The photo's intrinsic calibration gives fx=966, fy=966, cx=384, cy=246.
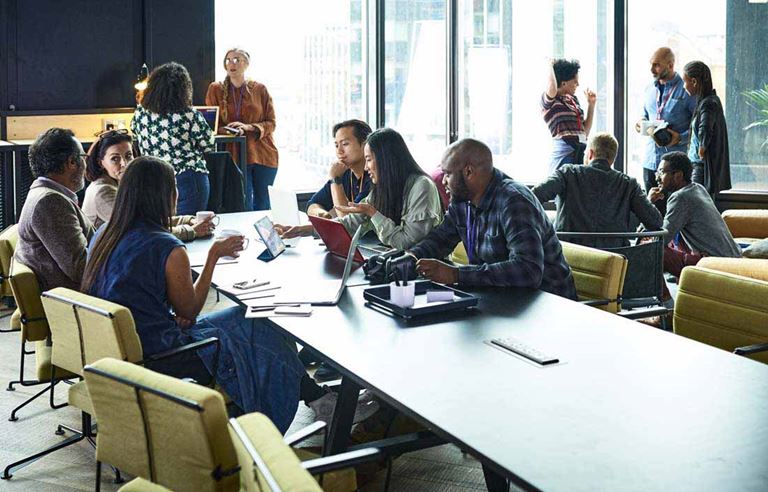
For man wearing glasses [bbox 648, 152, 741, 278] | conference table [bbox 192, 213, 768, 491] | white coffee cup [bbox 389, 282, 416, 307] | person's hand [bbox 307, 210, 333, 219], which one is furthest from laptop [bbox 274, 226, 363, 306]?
man wearing glasses [bbox 648, 152, 741, 278]

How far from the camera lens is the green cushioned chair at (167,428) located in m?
2.08

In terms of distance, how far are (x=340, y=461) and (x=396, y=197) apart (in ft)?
8.62

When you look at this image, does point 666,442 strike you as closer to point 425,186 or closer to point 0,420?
point 425,186

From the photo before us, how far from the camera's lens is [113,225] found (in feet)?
11.5

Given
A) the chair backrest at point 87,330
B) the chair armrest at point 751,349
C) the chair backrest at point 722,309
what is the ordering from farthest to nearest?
the chair backrest at point 722,309 → the chair armrest at point 751,349 → the chair backrest at point 87,330

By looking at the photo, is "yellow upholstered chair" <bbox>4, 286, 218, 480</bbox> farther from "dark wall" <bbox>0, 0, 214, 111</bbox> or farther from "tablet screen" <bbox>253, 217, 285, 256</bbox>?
"dark wall" <bbox>0, 0, 214, 111</bbox>

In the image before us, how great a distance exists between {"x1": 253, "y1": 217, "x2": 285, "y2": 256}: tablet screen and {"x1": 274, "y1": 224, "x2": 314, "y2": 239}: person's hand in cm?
24

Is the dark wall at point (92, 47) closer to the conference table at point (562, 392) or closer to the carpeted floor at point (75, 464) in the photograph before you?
the carpeted floor at point (75, 464)

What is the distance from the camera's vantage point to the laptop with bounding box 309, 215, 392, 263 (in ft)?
13.8

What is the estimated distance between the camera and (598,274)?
3.96m

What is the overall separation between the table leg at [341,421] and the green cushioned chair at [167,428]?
2.72 ft

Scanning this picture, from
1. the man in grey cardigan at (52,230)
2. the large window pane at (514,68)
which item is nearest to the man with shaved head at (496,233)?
the man in grey cardigan at (52,230)

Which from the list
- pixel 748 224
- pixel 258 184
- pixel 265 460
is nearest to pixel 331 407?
pixel 265 460

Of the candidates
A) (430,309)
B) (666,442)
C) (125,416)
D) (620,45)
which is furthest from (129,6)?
(666,442)
